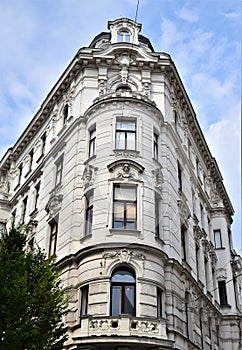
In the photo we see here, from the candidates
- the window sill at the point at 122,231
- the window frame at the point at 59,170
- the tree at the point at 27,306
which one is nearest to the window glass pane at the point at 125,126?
the window frame at the point at 59,170

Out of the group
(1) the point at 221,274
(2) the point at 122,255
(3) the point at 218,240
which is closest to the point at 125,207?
(2) the point at 122,255

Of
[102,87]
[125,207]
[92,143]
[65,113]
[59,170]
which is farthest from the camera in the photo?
[65,113]

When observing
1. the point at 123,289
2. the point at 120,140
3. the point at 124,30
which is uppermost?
the point at 124,30

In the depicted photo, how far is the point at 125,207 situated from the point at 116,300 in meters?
4.24

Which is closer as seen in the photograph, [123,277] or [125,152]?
[123,277]

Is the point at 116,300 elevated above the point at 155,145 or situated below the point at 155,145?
below

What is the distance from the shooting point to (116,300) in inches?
744

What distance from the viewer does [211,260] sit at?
3086 cm

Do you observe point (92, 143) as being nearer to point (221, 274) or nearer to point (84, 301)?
point (84, 301)

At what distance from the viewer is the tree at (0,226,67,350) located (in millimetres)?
15055

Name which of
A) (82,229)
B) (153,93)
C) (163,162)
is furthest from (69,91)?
(82,229)

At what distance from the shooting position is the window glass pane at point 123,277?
19359 mm

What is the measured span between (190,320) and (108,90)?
12740mm

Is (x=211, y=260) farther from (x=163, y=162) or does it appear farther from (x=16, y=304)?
(x=16, y=304)
